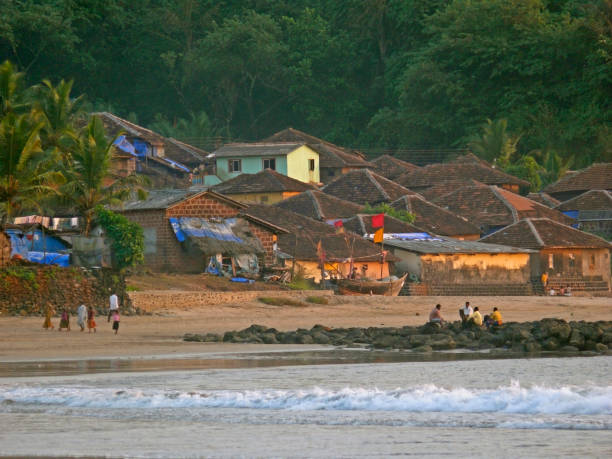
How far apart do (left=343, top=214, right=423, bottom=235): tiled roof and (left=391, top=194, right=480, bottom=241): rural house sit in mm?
2062

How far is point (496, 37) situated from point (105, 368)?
58660 millimetres

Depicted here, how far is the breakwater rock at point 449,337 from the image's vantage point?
26.4m

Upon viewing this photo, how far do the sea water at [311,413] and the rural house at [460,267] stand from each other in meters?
21.7

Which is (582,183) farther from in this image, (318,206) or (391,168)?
(318,206)

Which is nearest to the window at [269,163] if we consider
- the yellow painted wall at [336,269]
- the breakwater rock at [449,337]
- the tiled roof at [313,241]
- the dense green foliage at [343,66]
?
the dense green foliage at [343,66]

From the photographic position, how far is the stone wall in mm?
32625

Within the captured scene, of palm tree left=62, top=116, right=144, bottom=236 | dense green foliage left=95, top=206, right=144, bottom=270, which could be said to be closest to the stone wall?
dense green foliage left=95, top=206, right=144, bottom=270

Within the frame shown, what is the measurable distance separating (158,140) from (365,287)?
30.0 m

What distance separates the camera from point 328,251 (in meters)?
43.5

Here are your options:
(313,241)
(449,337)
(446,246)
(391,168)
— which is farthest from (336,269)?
(391,168)

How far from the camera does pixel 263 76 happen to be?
3413 inches

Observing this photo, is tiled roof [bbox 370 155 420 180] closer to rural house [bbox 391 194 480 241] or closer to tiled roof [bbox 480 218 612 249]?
rural house [bbox 391 194 480 241]

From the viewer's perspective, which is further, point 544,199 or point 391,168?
point 391,168

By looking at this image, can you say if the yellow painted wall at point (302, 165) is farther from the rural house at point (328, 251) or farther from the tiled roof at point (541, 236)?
the rural house at point (328, 251)
